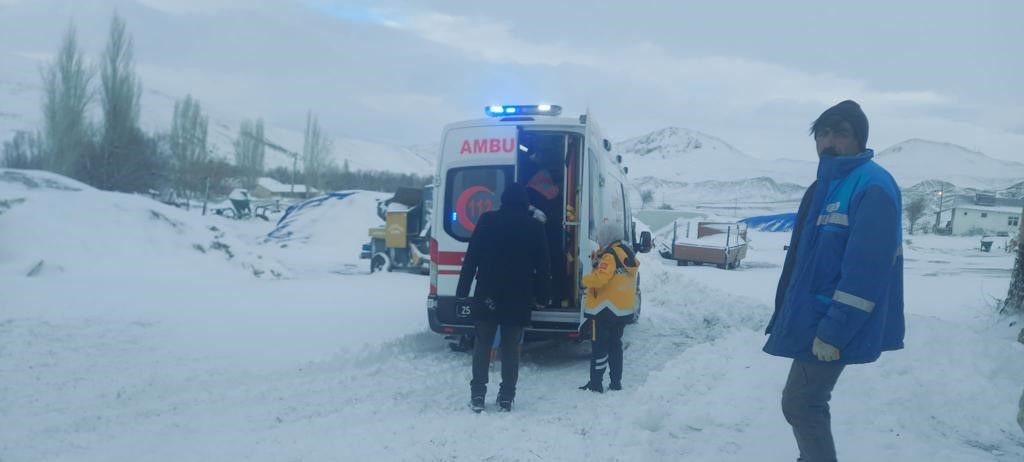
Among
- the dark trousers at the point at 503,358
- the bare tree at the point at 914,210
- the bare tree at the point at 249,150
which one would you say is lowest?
the dark trousers at the point at 503,358

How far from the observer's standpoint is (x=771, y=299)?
Result: 46.1ft

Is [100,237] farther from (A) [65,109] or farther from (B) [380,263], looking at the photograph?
(A) [65,109]

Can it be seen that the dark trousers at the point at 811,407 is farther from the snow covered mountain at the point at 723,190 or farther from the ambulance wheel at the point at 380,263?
the snow covered mountain at the point at 723,190

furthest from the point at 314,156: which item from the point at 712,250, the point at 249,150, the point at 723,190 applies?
the point at 723,190

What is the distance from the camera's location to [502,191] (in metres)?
7.77

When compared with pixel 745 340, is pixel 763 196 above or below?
above

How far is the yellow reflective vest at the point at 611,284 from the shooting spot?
6.43m

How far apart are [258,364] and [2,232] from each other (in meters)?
9.41

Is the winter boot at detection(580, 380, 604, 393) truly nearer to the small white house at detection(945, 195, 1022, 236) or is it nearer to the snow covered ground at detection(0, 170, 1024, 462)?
the snow covered ground at detection(0, 170, 1024, 462)

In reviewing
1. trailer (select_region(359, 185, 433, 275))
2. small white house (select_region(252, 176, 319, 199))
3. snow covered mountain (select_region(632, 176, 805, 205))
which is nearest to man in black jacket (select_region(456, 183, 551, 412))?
trailer (select_region(359, 185, 433, 275))

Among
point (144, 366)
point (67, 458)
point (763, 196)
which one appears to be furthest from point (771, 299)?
point (763, 196)

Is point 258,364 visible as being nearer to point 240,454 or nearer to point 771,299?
point 240,454

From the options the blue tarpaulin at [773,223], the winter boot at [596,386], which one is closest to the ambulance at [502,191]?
the winter boot at [596,386]

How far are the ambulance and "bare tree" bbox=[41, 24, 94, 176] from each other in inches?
1365
